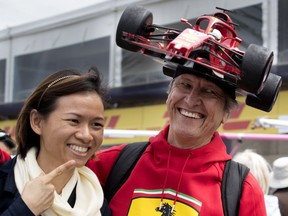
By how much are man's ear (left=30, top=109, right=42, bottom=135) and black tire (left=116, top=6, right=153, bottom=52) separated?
502 mm

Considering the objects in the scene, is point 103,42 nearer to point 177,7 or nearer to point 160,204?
point 177,7

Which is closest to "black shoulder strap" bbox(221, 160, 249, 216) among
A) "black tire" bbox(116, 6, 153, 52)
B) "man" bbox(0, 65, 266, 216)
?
"man" bbox(0, 65, 266, 216)

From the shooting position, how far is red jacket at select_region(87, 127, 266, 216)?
7.56 feet

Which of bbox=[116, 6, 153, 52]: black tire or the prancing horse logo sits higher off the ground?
bbox=[116, 6, 153, 52]: black tire

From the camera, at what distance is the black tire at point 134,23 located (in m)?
2.31

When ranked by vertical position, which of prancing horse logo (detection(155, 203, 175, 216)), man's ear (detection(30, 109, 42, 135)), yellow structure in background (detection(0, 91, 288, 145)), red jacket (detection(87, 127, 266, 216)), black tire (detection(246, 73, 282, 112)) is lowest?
yellow structure in background (detection(0, 91, 288, 145))

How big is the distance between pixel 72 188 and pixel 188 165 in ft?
1.81

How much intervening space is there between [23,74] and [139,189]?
1047cm

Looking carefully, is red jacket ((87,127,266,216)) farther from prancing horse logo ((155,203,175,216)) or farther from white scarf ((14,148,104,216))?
white scarf ((14,148,104,216))

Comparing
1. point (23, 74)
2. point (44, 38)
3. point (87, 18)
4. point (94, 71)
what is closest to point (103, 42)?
point (87, 18)

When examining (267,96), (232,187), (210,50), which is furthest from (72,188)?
(267,96)

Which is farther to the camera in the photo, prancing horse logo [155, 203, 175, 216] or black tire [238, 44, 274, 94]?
prancing horse logo [155, 203, 175, 216]

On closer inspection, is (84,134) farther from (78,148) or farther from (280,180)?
(280,180)

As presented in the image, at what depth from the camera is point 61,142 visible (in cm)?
214
